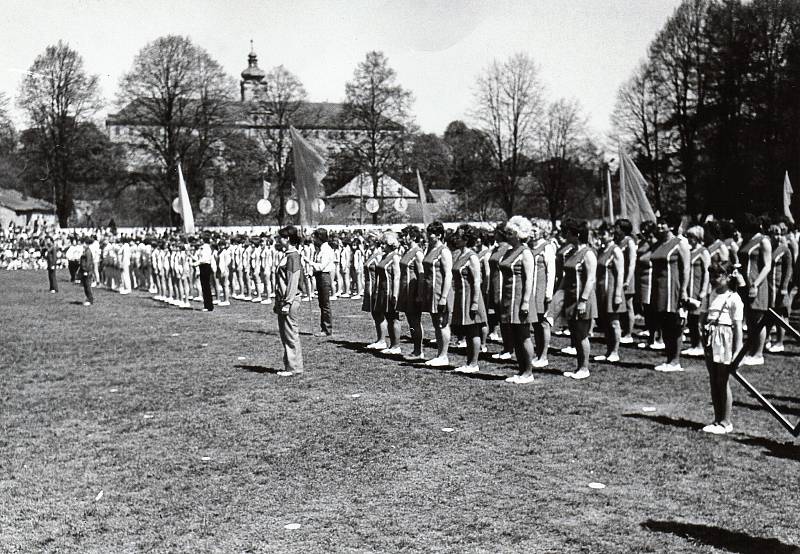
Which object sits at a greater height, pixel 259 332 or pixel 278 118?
pixel 278 118

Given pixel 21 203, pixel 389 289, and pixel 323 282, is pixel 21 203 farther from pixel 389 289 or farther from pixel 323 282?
pixel 389 289

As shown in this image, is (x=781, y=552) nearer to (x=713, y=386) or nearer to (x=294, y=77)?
(x=713, y=386)

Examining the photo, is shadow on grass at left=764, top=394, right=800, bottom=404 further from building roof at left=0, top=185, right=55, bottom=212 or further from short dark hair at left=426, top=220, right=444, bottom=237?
building roof at left=0, top=185, right=55, bottom=212

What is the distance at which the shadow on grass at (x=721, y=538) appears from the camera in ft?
18.2

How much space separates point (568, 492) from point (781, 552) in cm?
173

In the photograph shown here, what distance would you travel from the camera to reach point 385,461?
7.77 metres

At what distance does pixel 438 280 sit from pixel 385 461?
5185 millimetres

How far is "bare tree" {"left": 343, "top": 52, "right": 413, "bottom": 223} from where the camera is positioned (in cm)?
6738

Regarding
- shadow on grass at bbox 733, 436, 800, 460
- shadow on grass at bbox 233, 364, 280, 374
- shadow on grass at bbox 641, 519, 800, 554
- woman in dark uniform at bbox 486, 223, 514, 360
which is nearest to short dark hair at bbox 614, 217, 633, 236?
woman in dark uniform at bbox 486, 223, 514, 360

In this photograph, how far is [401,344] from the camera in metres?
15.9

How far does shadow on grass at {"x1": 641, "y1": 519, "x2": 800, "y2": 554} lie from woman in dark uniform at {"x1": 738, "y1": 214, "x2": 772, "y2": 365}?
291 inches

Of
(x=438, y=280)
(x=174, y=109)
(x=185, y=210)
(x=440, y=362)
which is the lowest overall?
(x=440, y=362)

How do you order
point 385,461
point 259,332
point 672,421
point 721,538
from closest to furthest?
1. point 721,538
2. point 385,461
3. point 672,421
4. point 259,332

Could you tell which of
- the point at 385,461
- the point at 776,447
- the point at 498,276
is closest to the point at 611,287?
the point at 498,276
